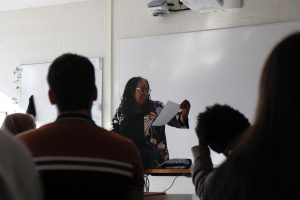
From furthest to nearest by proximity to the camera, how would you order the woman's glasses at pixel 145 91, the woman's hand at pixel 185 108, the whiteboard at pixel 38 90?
the whiteboard at pixel 38 90 → the woman's glasses at pixel 145 91 → the woman's hand at pixel 185 108

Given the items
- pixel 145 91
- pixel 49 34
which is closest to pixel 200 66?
pixel 145 91

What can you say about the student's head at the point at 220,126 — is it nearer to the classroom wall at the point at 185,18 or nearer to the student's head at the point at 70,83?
the student's head at the point at 70,83

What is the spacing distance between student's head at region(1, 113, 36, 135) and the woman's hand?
1957 millimetres

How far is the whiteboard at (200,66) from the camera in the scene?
407 cm

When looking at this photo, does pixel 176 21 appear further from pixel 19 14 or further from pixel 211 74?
pixel 19 14

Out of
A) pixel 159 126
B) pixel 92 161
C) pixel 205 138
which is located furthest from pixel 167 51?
pixel 92 161

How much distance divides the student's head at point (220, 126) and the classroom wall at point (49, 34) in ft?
10.6

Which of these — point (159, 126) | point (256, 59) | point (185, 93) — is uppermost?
point (256, 59)

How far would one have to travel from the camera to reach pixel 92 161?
4.25 ft

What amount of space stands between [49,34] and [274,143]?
4555 mm

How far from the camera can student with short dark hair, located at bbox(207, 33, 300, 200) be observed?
88cm

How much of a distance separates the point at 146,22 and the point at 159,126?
3.68 feet

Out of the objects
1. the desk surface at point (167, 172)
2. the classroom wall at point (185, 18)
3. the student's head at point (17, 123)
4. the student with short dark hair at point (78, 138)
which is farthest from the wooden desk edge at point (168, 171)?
the classroom wall at point (185, 18)

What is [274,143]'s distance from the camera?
88 cm
